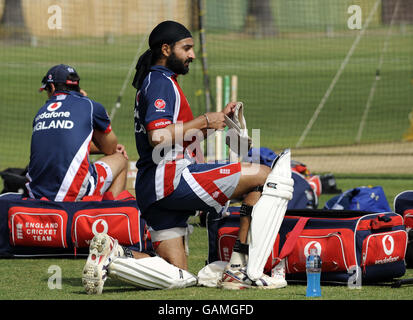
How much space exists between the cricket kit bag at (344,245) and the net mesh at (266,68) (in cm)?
783

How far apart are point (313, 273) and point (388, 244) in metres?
0.79

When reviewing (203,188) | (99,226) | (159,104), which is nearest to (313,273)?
(203,188)

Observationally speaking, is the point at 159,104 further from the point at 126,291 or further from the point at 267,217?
the point at 126,291

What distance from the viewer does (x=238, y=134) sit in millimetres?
6035

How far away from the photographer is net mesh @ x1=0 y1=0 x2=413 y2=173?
61.6 feet

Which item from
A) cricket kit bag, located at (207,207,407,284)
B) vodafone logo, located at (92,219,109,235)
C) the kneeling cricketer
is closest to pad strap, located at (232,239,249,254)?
the kneeling cricketer

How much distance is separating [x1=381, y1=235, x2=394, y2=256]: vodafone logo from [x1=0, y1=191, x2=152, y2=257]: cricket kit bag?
218 centimetres

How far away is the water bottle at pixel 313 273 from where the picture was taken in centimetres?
538

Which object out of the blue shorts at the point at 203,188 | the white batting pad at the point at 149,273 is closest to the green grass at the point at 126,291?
the white batting pad at the point at 149,273

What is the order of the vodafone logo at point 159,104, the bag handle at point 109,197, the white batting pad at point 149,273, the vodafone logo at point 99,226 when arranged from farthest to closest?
the bag handle at point 109,197 → the vodafone logo at point 99,226 → the vodafone logo at point 159,104 → the white batting pad at point 149,273

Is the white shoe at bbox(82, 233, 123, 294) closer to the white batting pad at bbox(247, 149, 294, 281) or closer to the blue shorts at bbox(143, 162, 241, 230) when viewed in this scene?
the blue shorts at bbox(143, 162, 241, 230)

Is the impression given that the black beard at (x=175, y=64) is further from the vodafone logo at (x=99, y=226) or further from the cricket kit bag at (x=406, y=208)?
the cricket kit bag at (x=406, y=208)

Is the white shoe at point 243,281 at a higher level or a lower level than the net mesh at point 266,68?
higher

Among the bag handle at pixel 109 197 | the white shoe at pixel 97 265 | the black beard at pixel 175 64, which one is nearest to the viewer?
the white shoe at pixel 97 265
